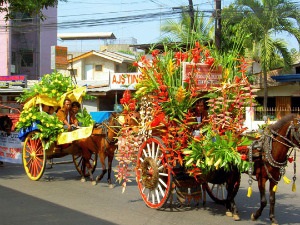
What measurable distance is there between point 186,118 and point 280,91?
20222mm

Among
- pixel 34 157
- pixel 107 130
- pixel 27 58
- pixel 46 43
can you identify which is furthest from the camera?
pixel 46 43

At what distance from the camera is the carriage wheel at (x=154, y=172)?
8.04 m

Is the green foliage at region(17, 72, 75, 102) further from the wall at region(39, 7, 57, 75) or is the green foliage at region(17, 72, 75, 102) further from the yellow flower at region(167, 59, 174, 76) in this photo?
the wall at region(39, 7, 57, 75)

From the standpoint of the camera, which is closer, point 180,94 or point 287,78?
point 180,94

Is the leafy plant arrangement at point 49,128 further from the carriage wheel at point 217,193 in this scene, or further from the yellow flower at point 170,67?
the yellow flower at point 170,67

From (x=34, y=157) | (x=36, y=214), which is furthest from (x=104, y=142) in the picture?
(x=36, y=214)

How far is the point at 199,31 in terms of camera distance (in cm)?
836

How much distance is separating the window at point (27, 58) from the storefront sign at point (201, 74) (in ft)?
104

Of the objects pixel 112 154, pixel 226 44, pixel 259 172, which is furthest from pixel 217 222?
pixel 226 44

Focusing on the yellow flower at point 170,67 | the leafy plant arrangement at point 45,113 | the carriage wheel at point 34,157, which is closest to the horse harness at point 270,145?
the yellow flower at point 170,67

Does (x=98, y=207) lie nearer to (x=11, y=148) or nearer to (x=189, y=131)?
(x=189, y=131)

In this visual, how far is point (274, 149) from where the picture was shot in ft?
23.8

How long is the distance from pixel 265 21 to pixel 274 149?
18.6 m

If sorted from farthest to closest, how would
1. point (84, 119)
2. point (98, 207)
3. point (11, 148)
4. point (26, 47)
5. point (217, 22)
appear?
1. point (26, 47)
2. point (217, 22)
3. point (11, 148)
4. point (84, 119)
5. point (98, 207)
